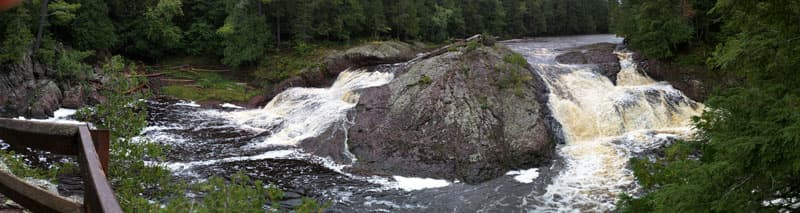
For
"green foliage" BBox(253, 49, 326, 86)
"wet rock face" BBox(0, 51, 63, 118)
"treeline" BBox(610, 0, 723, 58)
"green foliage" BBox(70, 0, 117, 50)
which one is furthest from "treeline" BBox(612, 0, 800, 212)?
"green foliage" BBox(70, 0, 117, 50)

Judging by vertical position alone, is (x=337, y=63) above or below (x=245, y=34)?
below

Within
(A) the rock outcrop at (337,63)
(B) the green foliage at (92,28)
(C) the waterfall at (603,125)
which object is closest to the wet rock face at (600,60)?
(C) the waterfall at (603,125)

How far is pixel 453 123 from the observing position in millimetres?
15672

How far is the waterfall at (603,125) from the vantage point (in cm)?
1270

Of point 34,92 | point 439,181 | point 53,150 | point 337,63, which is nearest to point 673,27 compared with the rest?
point 439,181

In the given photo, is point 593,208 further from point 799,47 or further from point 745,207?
point 799,47

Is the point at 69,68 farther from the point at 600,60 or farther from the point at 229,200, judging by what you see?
the point at 600,60

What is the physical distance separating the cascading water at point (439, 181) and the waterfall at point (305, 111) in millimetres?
54

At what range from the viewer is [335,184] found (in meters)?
13.4

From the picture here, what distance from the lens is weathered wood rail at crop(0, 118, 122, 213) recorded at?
2012 millimetres

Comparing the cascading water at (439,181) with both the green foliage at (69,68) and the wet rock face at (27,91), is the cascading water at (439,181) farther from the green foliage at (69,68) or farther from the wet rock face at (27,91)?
the green foliage at (69,68)

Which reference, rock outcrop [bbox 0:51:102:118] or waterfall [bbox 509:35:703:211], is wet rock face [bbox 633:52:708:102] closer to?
waterfall [bbox 509:35:703:211]

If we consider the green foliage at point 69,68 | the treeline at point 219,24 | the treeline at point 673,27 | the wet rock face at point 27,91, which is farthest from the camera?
the treeline at point 219,24

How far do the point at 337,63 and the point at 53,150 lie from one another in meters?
24.0
